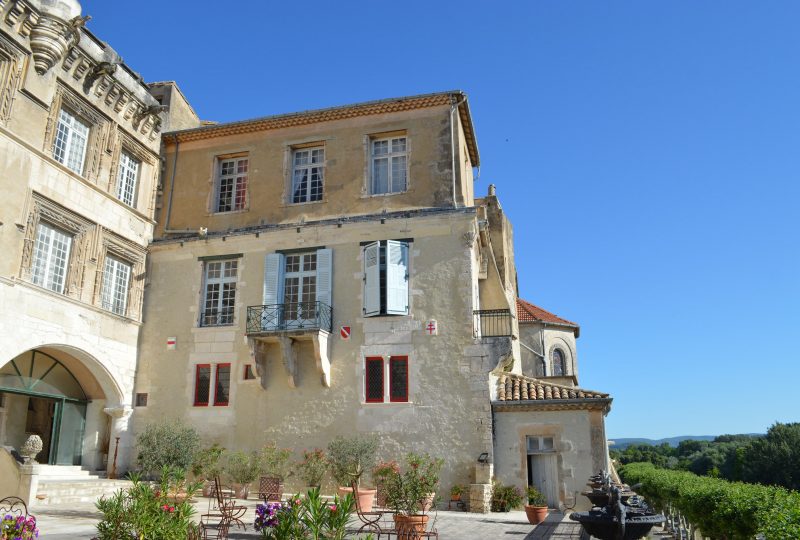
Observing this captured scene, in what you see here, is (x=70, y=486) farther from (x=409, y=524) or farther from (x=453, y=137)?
(x=453, y=137)

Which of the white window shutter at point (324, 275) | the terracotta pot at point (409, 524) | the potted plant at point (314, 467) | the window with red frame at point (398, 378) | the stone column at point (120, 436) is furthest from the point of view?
the white window shutter at point (324, 275)

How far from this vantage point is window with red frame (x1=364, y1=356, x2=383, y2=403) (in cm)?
1614

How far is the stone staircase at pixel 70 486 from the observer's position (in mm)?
13109

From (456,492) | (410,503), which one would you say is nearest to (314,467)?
(456,492)

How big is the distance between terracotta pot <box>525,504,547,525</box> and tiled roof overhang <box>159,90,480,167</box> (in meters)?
10.5

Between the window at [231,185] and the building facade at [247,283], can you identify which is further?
the window at [231,185]

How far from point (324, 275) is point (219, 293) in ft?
10.5

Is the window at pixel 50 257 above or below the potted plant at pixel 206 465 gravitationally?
above

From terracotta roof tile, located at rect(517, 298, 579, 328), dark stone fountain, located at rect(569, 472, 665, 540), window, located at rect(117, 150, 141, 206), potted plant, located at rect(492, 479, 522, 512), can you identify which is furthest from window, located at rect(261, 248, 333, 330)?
terracotta roof tile, located at rect(517, 298, 579, 328)

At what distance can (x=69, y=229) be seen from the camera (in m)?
15.3

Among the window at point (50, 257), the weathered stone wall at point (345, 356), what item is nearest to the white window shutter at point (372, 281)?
the weathered stone wall at point (345, 356)

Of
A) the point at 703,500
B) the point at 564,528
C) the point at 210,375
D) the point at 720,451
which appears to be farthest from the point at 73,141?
the point at 720,451

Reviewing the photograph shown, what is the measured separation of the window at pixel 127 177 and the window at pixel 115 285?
180 centimetres

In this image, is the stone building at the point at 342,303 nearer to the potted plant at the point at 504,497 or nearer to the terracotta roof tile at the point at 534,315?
the potted plant at the point at 504,497
